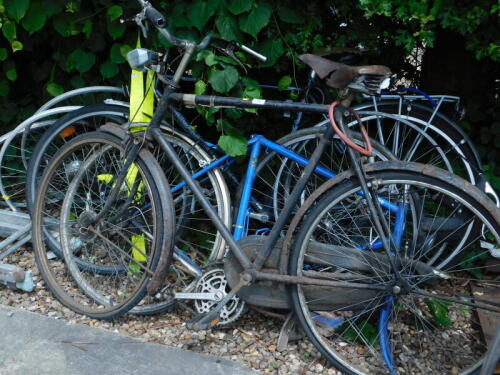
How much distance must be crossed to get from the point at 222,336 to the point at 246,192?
2.87 ft

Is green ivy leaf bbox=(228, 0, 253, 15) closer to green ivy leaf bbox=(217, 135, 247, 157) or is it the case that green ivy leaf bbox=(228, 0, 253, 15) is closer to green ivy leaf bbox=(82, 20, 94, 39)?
green ivy leaf bbox=(217, 135, 247, 157)

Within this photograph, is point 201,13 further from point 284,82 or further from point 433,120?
point 433,120

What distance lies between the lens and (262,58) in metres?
2.87

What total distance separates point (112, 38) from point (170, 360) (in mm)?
2305

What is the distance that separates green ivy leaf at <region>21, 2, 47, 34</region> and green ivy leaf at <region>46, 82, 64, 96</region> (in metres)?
0.52

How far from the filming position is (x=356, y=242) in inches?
119

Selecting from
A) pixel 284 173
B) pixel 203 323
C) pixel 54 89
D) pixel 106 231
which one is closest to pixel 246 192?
pixel 284 173

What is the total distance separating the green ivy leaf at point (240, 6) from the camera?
9.46 feet

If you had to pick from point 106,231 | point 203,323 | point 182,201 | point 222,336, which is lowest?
point 222,336

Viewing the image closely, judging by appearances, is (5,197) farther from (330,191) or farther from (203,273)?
(330,191)

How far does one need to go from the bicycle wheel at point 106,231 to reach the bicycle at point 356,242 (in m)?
0.04

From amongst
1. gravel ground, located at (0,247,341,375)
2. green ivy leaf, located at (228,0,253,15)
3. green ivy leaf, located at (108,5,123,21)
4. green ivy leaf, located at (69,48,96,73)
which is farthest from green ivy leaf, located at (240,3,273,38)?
gravel ground, located at (0,247,341,375)

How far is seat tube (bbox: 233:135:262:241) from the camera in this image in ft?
9.93

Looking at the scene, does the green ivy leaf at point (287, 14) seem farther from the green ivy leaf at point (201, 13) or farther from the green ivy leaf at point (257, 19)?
the green ivy leaf at point (201, 13)
